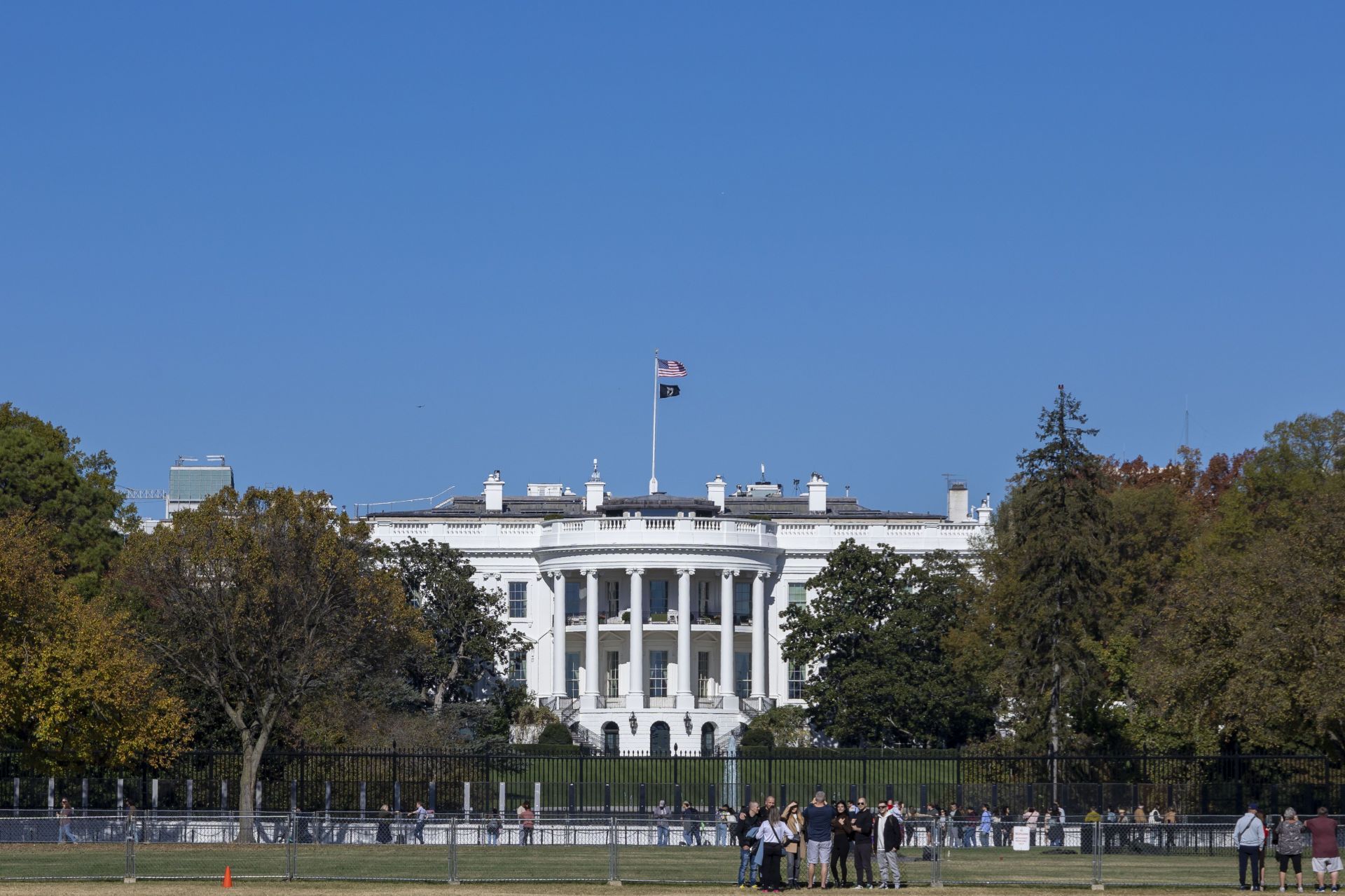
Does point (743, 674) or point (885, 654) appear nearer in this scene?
point (885, 654)

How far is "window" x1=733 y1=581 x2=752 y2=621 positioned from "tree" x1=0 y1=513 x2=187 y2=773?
50197 millimetres

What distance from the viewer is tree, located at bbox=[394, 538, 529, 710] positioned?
85562 mm

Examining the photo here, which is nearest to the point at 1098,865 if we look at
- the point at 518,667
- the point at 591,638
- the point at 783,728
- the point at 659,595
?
the point at 783,728

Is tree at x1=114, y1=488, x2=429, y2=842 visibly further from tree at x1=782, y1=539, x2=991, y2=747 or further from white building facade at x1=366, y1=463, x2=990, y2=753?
white building facade at x1=366, y1=463, x2=990, y2=753

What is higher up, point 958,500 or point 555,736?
point 958,500

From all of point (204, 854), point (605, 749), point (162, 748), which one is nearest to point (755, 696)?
point (605, 749)

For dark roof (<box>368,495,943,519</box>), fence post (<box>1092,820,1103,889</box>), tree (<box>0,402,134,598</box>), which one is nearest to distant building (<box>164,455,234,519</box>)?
dark roof (<box>368,495,943,519</box>)

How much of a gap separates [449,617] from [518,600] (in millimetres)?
17813

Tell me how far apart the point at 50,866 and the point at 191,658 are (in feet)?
54.7

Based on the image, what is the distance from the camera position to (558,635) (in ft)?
326

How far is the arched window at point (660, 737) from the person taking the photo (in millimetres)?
95750

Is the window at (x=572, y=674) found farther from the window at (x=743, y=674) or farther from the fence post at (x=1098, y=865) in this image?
the fence post at (x=1098, y=865)

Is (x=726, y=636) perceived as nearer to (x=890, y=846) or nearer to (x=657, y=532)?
(x=657, y=532)

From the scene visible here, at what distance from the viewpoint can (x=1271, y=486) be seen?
73812mm
